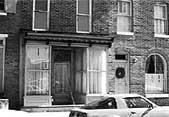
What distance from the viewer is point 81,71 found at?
18.8 m

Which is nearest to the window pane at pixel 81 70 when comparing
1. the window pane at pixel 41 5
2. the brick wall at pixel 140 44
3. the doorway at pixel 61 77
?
the doorway at pixel 61 77

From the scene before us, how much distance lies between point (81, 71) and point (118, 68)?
2564mm

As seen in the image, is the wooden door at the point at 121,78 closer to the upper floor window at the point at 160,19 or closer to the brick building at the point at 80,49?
the brick building at the point at 80,49

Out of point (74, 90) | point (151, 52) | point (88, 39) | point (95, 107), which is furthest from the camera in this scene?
point (151, 52)

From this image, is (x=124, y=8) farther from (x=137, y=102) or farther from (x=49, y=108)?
(x=137, y=102)

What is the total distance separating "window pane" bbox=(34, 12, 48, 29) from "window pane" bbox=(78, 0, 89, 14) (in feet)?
7.39

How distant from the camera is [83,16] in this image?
19188 mm

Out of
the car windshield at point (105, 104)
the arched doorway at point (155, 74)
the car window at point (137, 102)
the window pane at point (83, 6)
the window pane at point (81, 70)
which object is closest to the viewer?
the car windshield at point (105, 104)

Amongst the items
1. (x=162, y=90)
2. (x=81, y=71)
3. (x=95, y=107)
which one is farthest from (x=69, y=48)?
(x=95, y=107)

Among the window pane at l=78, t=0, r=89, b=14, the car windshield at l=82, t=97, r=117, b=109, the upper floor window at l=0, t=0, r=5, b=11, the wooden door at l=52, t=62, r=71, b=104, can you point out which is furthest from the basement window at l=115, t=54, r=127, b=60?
the car windshield at l=82, t=97, r=117, b=109

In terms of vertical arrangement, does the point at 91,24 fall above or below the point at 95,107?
above

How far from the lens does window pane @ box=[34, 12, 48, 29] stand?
18.0m

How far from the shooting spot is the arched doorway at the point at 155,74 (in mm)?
20922

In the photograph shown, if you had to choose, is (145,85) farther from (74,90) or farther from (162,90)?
(74,90)
